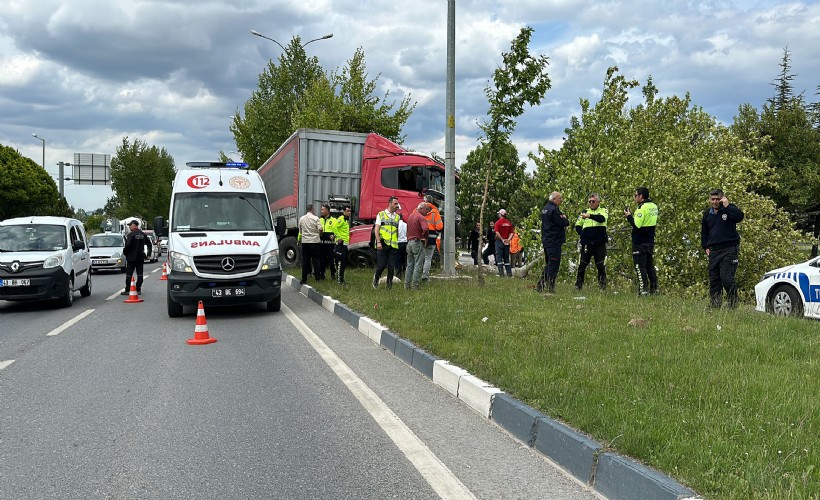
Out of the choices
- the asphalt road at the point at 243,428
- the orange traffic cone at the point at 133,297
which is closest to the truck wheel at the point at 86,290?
the orange traffic cone at the point at 133,297

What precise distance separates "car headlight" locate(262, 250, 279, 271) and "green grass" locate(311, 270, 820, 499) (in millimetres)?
2079

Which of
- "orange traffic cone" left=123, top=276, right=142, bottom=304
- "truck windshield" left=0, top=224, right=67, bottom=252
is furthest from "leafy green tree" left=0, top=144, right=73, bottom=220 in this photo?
"orange traffic cone" left=123, top=276, right=142, bottom=304

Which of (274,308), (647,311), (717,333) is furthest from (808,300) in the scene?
(274,308)

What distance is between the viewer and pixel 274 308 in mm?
12195

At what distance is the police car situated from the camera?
1063 cm

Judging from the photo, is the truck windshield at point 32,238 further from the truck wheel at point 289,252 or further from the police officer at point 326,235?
Result: the truck wheel at point 289,252

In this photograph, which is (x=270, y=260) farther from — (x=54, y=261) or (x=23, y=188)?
(x=23, y=188)

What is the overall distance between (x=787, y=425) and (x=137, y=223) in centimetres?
1406

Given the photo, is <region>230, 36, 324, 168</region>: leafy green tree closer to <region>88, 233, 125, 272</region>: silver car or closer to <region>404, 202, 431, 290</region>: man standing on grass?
<region>88, 233, 125, 272</region>: silver car

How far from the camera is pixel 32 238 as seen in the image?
538 inches

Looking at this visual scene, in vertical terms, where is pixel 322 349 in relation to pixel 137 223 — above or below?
below

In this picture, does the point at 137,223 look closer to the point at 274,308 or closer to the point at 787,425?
the point at 274,308

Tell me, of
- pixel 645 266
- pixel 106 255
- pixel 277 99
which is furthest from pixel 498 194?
pixel 645 266

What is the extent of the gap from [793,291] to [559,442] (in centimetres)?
852
